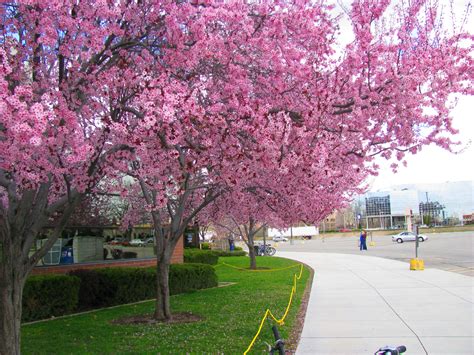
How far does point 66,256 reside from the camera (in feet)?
42.2

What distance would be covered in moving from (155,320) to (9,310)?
448cm

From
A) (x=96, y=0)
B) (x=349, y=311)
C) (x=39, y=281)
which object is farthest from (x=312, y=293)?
(x=96, y=0)

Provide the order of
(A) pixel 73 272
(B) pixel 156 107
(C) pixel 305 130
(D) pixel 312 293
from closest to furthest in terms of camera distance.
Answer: (B) pixel 156 107, (C) pixel 305 130, (A) pixel 73 272, (D) pixel 312 293

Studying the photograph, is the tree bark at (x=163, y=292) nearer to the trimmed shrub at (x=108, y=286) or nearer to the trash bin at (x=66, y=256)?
the trimmed shrub at (x=108, y=286)

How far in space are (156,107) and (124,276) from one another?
825 centimetres

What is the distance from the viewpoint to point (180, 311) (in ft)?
35.5

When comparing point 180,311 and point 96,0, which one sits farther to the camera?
point 180,311

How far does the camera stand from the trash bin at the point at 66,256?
41.8 ft

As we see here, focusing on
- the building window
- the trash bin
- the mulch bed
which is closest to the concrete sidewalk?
the mulch bed

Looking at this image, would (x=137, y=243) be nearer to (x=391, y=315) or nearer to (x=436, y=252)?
(x=391, y=315)

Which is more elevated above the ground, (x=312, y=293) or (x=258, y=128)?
(x=258, y=128)

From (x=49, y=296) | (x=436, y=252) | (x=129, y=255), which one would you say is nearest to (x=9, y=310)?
(x=49, y=296)

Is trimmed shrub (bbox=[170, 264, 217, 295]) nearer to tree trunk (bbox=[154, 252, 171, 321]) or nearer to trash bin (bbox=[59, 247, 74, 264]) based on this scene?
trash bin (bbox=[59, 247, 74, 264])

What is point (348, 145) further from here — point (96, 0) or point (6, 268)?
point (6, 268)
